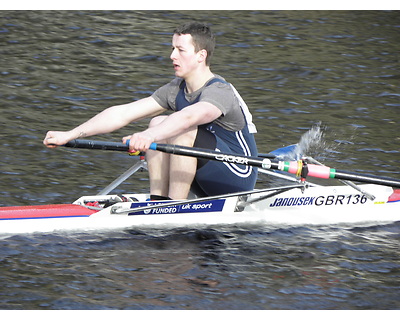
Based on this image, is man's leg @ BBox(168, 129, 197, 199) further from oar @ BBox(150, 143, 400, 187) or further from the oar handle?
the oar handle

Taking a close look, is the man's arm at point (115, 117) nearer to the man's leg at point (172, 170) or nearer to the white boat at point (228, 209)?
the man's leg at point (172, 170)

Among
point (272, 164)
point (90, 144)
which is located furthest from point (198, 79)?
point (90, 144)

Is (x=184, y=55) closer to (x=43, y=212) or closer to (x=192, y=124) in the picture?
(x=192, y=124)

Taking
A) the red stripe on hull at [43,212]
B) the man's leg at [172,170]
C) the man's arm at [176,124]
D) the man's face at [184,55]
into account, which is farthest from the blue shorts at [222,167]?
the red stripe on hull at [43,212]

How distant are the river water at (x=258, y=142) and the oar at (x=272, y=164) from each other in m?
0.70

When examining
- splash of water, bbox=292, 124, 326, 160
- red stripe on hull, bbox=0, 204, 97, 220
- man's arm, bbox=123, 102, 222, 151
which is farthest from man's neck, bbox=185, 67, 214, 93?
splash of water, bbox=292, 124, 326, 160

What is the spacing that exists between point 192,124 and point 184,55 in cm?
68

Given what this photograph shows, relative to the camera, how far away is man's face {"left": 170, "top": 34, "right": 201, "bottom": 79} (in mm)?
7672

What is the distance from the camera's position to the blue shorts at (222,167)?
25.7 feet

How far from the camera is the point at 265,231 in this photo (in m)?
8.28

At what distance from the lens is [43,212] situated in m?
7.80

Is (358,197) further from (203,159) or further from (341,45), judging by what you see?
(341,45)

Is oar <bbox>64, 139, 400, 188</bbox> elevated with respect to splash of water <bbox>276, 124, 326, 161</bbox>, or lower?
elevated

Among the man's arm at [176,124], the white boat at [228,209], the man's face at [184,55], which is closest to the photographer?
the man's arm at [176,124]
